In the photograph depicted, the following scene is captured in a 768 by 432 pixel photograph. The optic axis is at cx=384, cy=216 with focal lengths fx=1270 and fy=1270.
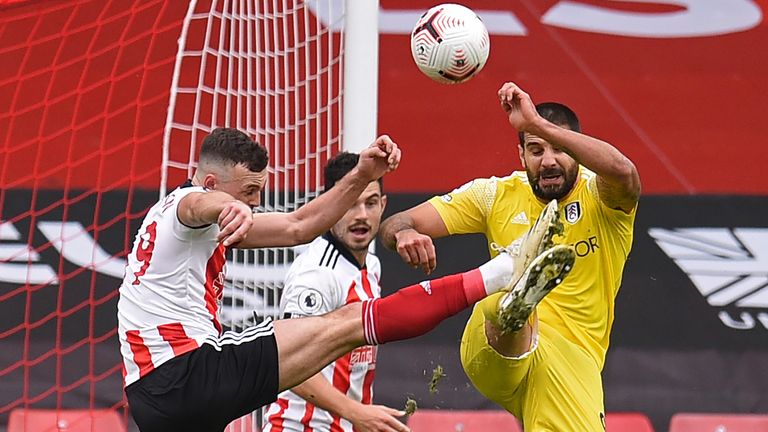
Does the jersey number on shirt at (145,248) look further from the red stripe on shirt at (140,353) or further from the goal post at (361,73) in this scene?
the goal post at (361,73)

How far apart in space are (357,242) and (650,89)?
2.58 meters

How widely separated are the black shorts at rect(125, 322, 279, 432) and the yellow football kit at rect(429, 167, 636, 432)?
2.88 ft

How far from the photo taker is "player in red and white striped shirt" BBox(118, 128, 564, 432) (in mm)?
4641

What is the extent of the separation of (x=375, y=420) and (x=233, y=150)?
3.83 feet

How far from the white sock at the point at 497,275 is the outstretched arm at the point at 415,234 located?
0.22 metres

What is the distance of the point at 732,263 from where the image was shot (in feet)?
23.5

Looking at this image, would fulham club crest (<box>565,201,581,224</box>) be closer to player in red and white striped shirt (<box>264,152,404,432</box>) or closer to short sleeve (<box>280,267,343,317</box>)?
player in red and white striped shirt (<box>264,152,404,432</box>)

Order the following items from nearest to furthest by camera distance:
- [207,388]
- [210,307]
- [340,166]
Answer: [207,388] → [210,307] → [340,166]

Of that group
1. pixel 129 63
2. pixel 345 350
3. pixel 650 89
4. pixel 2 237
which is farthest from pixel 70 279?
pixel 650 89

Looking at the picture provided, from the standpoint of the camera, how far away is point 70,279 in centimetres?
714

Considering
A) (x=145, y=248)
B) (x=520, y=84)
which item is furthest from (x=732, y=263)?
(x=145, y=248)

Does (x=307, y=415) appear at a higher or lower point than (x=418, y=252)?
lower

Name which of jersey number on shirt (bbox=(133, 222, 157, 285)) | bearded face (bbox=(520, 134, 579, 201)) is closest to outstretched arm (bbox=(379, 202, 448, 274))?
bearded face (bbox=(520, 134, 579, 201))

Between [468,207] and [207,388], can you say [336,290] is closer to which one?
[468,207]
